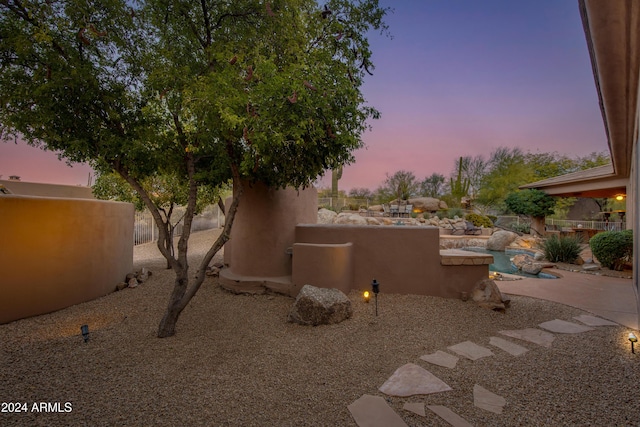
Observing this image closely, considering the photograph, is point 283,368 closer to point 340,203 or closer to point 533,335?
point 533,335

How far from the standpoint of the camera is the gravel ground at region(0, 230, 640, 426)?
2.21 m

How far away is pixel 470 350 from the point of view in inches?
131

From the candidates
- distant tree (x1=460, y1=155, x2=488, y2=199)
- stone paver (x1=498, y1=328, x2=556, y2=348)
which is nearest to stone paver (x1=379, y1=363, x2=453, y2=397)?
stone paver (x1=498, y1=328, x2=556, y2=348)

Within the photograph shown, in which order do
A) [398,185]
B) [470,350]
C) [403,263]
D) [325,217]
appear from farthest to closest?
[398,185]
[325,217]
[403,263]
[470,350]

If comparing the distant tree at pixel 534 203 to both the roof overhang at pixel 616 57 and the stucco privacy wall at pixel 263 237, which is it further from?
the stucco privacy wall at pixel 263 237

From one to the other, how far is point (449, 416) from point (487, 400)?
1.49 feet

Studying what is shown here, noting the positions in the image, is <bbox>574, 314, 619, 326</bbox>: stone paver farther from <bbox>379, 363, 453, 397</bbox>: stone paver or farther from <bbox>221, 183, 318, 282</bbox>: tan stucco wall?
<bbox>221, 183, 318, 282</bbox>: tan stucco wall

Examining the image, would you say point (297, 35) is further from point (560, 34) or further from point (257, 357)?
point (560, 34)

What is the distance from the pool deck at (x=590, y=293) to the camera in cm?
451

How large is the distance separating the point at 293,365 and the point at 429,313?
2.50m

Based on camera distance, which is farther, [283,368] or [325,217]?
[325,217]

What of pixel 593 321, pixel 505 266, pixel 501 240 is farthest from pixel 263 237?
pixel 501 240

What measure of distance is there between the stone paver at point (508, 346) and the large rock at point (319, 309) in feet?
6.20

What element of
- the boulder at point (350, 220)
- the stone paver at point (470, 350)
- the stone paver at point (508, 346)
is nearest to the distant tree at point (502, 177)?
the boulder at point (350, 220)
